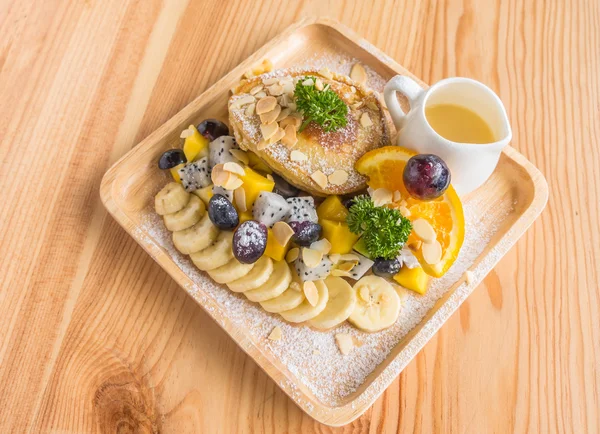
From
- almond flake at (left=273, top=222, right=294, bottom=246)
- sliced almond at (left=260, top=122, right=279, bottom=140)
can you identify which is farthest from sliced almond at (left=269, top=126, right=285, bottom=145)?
almond flake at (left=273, top=222, right=294, bottom=246)

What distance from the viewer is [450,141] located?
1.42 metres

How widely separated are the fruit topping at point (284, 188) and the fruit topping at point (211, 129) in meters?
0.21

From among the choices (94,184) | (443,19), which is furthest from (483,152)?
(94,184)

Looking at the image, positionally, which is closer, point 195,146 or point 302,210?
point 302,210

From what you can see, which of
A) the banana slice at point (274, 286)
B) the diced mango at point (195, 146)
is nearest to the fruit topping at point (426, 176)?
the banana slice at point (274, 286)

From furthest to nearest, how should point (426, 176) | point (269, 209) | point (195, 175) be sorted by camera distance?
point (195, 175) < point (269, 209) < point (426, 176)

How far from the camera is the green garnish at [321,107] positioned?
147 cm

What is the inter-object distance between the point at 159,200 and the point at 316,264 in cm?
46

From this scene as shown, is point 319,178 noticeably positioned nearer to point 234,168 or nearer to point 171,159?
point 234,168

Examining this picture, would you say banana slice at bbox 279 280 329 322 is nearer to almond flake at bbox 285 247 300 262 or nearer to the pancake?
almond flake at bbox 285 247 300 262

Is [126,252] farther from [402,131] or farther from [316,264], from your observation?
[402,131]

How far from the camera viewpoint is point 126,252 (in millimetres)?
1605

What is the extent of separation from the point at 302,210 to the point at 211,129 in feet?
1.22

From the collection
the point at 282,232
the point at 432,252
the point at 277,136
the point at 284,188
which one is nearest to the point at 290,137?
the point at 277,136
